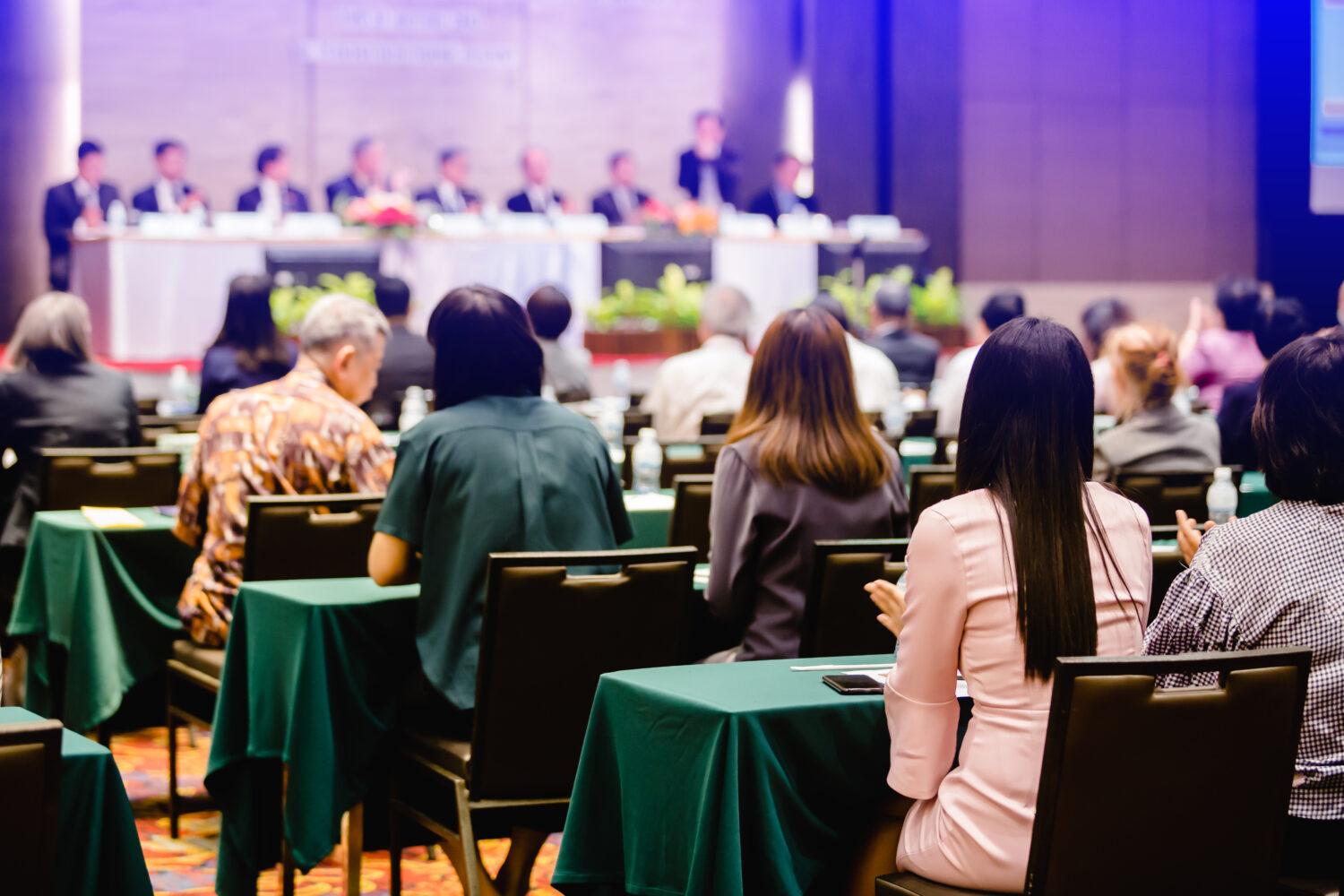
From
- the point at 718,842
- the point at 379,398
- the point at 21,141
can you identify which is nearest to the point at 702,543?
the point at 718,842

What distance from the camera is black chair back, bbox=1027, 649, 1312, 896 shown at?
1.80 metres

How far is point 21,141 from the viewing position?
1295cm

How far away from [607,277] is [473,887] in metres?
7.84

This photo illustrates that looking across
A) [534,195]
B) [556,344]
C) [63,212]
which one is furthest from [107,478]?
[534,195]

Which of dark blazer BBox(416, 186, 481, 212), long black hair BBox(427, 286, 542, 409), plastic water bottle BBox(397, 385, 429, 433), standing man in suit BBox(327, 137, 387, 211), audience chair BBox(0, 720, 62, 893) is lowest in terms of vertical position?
→ audience chair BBox(0, 720, 62, 893)

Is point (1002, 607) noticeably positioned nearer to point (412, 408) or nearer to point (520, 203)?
point (412, 408)

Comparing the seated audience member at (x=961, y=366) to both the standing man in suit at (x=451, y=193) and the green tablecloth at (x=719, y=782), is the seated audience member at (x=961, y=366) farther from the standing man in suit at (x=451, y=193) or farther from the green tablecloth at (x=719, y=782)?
the standing man in suit at (x=451, y=193)

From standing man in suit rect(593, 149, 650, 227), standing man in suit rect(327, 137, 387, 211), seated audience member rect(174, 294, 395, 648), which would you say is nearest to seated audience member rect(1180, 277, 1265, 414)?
seated audience member rect(174, 294, 395, 648)

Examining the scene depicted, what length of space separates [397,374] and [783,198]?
6.12 meters

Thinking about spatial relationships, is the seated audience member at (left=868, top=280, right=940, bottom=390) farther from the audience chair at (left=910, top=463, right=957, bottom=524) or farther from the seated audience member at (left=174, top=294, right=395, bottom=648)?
the seated audience member at (left=174, top=294, right=395, bottom=648)

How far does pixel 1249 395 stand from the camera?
5.75 metres

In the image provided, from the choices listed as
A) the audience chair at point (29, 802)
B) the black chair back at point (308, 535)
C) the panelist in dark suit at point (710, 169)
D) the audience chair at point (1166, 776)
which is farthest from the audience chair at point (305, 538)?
the panelist in dark suit at point (710, 169)

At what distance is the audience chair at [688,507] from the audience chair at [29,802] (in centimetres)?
221

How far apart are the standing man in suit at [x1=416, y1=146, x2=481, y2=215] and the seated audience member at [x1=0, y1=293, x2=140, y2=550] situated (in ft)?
20.9
